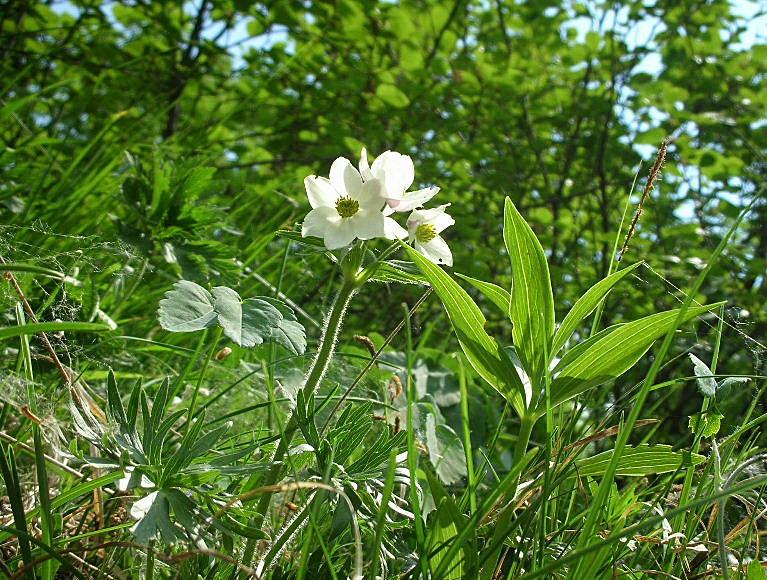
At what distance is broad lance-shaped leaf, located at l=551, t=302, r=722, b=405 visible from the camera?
924mm

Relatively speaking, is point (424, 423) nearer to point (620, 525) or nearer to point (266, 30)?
point (620, 525)

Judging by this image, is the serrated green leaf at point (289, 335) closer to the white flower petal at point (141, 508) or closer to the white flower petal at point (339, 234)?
the white flower petal at point (339, 234)

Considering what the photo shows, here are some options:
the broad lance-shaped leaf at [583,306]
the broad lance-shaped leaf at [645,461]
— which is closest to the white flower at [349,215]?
the broad lance-shaped leaf at [583,306]

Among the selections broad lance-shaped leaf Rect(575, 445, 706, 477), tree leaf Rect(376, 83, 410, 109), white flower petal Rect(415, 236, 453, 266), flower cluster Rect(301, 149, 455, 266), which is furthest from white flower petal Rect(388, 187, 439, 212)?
tree leaf Rect(376, 83, 410, 109)

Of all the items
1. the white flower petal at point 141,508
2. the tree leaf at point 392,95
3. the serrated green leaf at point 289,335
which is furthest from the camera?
the tree leaf at point 392,95

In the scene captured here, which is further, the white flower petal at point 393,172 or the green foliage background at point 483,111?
the green foliage background at point 483,111

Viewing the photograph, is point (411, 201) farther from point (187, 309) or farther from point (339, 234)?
point (187, 309)

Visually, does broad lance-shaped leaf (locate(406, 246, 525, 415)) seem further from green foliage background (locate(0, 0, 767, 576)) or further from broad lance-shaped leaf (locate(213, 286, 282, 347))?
green foliage background (locate(0, 0, 767, 576))

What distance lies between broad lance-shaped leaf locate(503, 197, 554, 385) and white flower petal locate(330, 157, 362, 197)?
198 millimetres

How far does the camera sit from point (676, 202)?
4.30m

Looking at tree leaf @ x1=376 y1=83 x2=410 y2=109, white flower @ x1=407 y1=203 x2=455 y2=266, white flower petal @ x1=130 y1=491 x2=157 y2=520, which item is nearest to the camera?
white flower petal @ x1=130 y1=491 x2=157 y2=520

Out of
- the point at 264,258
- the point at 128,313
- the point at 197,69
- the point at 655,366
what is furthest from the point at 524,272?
the point at 197,69

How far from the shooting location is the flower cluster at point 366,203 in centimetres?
92

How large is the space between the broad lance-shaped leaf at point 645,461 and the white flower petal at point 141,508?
1.77 feet
